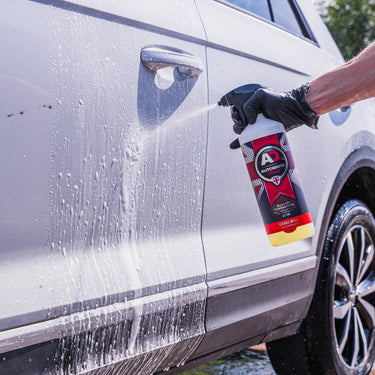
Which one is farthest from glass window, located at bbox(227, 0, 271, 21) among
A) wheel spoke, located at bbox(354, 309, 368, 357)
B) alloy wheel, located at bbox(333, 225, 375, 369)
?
wheel spoke, located at bbox(354, 309, 368, 357)

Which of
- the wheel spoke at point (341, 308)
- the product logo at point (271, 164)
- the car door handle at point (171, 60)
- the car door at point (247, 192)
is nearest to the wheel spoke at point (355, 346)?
the wheel spoke at point (341, 308)

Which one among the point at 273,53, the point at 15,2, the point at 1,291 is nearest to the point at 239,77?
the point at 273,53

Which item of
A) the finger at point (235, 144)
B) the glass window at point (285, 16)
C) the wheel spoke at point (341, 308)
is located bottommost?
the wheel spoke at point (341, 308)

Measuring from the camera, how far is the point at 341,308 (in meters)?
2.71

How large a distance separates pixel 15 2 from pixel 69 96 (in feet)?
0.79

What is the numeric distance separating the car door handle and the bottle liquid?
249mm

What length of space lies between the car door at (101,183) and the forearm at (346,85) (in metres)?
0.36

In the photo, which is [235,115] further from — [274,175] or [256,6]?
[256,6]

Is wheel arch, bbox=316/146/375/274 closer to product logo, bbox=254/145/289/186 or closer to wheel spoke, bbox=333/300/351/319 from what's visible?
wheel spoke, bbox=333/300/351/319

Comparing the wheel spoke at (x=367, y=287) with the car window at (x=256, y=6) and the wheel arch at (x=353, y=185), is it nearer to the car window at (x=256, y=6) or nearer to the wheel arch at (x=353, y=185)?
the wheel arch at (x=353, y=185)

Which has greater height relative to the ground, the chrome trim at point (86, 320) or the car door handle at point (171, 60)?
the car door handle at point (171, 60)

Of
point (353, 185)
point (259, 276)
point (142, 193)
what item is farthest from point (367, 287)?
point (142, 193)

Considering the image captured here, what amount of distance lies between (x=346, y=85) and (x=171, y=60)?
1.81ft

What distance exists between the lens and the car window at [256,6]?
234cm
